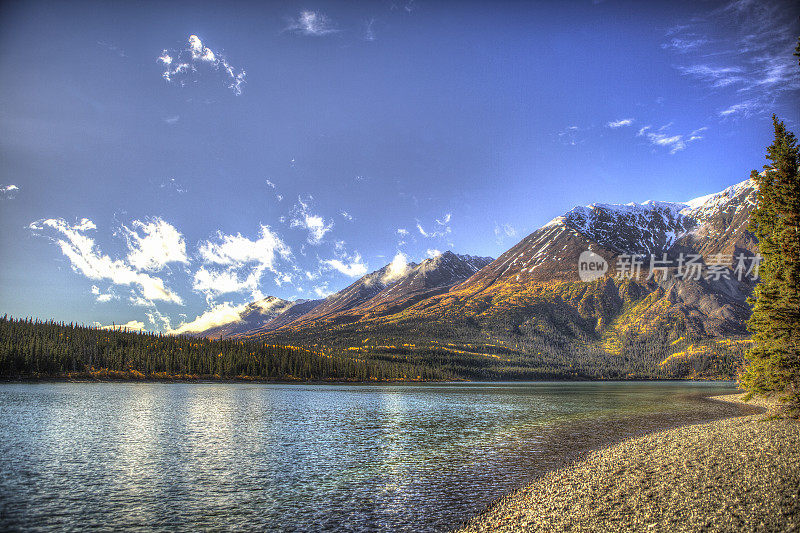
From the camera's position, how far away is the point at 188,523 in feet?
80.5

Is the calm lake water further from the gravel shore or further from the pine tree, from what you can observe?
the pine tree

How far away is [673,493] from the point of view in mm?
24156

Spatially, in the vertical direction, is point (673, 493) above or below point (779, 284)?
below

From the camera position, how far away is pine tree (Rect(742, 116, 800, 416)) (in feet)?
129

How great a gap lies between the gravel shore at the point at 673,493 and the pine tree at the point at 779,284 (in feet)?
21.5

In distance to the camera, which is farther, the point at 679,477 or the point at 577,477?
the point at 577,477

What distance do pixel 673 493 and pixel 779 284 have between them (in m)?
29.0

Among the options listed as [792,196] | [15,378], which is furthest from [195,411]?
[15,378]

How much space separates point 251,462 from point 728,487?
3767cm

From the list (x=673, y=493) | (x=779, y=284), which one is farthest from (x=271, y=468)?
(x=779, y=284)

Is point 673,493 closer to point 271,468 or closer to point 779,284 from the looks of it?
point 779,284

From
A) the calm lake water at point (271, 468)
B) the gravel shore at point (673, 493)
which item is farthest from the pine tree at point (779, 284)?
the calm lake water at point (271, 468)

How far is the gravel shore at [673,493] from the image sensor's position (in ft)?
66.5

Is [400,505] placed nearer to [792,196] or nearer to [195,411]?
[792,196]
